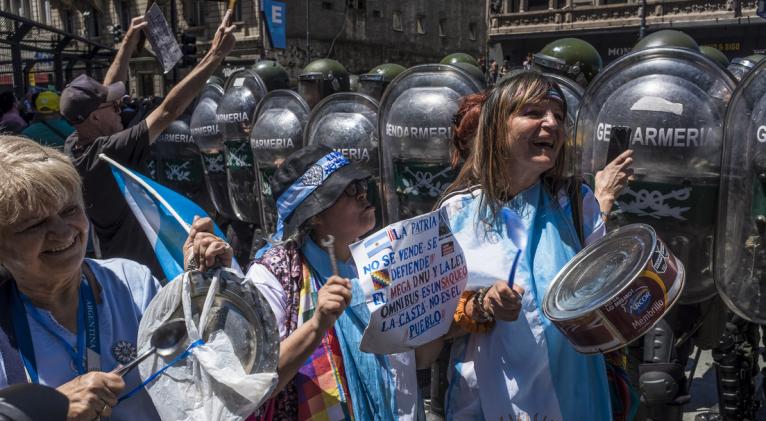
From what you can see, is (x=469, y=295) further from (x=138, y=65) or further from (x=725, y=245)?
(x=138, y=65)

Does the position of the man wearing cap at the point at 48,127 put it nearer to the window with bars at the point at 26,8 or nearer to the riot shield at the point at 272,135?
the riot shield at the point at 272,135

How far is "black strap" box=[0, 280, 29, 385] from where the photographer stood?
151 cm

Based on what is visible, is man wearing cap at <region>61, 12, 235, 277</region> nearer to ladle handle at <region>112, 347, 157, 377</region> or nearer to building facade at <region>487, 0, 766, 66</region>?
A: ladle handle at <region>112, 347, 157, 377</region>

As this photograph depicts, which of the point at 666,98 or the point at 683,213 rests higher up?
the point at 666,98

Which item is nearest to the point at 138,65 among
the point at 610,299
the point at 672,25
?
the point at 672,25

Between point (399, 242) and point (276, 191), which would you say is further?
point (276, 191)

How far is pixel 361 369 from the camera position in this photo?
1.94 m

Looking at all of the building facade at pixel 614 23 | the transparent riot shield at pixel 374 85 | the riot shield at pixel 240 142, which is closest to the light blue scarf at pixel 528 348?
the riot shield at pixel 240 142

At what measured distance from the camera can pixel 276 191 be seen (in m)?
2.12

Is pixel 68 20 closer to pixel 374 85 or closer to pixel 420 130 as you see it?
pixel 374 85

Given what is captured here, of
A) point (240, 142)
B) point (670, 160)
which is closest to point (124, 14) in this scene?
point (240, 142)

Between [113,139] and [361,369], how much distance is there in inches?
71.8

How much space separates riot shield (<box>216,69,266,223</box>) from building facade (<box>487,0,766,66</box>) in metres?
21.2

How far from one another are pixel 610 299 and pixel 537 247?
0.36 metres
